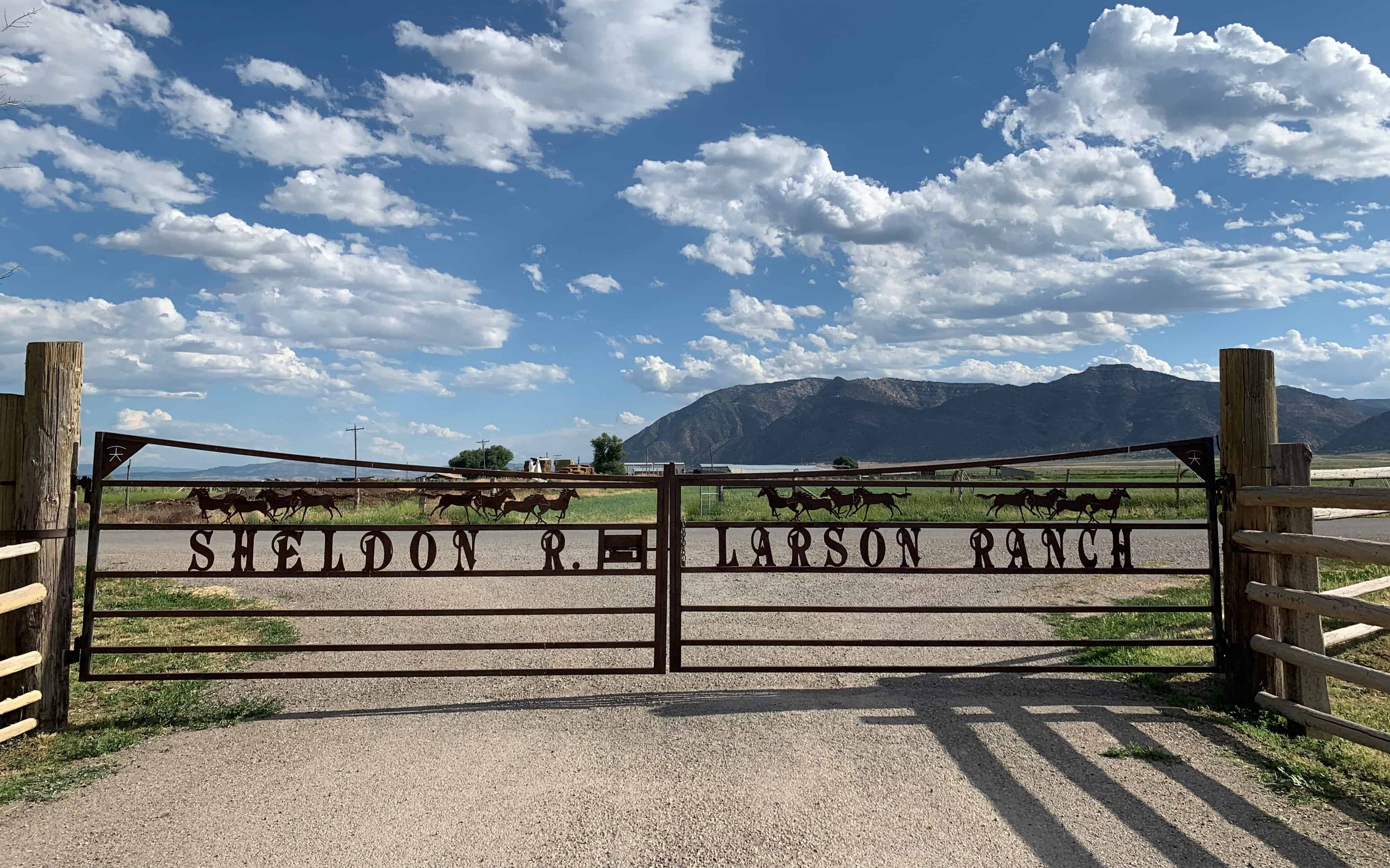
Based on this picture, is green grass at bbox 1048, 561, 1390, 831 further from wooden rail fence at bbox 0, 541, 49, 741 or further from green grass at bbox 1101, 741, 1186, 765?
wooden rail fence at bbox 0, 541, 49, 741

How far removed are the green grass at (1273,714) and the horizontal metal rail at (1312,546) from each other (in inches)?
44.5

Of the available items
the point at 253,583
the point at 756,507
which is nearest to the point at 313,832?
the point at 253,583

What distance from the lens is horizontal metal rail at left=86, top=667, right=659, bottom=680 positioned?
18.4ft

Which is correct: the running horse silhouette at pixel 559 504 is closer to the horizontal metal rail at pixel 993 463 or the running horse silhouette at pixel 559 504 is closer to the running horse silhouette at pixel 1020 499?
the horizontal metal rail at pixel 993 463

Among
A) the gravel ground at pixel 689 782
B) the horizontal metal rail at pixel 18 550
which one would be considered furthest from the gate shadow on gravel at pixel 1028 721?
the horizontal metal rail at pixel 18 550

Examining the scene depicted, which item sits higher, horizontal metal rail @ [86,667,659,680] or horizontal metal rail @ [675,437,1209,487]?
horizontal metal rail @ [675,437,1209,487]

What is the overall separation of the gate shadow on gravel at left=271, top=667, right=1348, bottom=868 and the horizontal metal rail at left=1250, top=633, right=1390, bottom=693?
667 millimetres

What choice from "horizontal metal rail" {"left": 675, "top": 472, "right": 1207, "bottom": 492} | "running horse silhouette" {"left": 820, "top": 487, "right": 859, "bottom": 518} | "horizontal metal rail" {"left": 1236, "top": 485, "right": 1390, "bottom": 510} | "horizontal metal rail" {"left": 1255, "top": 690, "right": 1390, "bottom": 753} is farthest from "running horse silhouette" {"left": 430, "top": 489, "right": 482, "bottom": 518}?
"horizontal metal rail" {"left": 1255, "top": 690, "right": 1390, "bottom": 753}

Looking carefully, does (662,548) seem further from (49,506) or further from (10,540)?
(10,540)

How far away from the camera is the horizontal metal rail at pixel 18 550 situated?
4963 mm

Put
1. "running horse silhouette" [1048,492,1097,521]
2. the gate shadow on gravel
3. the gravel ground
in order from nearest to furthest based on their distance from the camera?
the gravel ground → the gate shadow on gravel → "running horse silhouette" [1048,492,1097,521]

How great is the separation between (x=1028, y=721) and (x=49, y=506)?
21.9ft

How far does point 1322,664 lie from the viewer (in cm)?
502

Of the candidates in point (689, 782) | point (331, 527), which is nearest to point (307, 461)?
point (331, 527)
